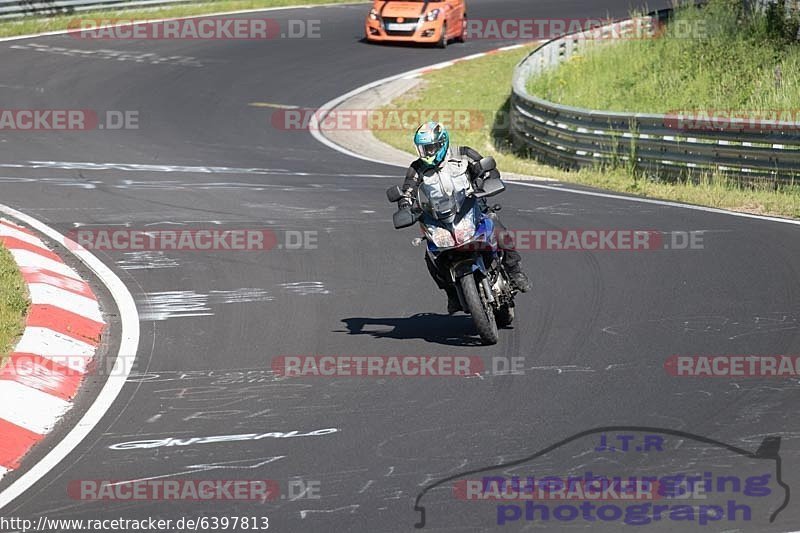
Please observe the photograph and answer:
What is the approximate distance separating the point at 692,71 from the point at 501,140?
369 cm

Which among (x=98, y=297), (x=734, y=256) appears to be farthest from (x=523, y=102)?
(x=98, y=297)

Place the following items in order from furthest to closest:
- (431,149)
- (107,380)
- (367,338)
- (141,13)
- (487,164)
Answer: (141,13)
(367,338)
(487,164)
(431,149)
(107,380)

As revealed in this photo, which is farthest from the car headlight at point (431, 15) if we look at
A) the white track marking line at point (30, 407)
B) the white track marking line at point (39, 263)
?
the white track marking line at point (30, 407)

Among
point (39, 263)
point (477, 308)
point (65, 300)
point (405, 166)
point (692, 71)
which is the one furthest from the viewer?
point (692, 71)

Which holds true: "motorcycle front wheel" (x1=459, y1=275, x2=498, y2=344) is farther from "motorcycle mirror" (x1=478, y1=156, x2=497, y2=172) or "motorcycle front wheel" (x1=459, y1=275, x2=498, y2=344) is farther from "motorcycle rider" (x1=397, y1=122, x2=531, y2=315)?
"motorcycle mirror" (x1=478, y1=156, x2=497, y2=172)

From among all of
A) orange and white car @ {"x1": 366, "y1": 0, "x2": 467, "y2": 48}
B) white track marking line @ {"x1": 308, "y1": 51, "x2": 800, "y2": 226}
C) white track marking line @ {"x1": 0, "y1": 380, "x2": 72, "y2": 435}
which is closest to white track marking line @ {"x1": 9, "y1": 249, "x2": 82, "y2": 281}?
white track marking line @ {"x1": 0, "y1": 380, "x2": 72, "y2": 435}

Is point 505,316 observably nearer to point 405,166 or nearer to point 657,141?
point 657,141

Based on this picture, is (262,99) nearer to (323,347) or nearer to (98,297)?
(98,297)

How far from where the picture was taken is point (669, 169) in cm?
1827

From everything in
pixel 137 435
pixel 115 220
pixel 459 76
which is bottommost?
pixel 459 76

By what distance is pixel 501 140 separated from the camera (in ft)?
79.3

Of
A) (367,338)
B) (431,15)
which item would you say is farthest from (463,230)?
(431,15)

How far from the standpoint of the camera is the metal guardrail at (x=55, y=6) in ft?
106

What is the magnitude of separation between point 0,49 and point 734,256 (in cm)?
2160
